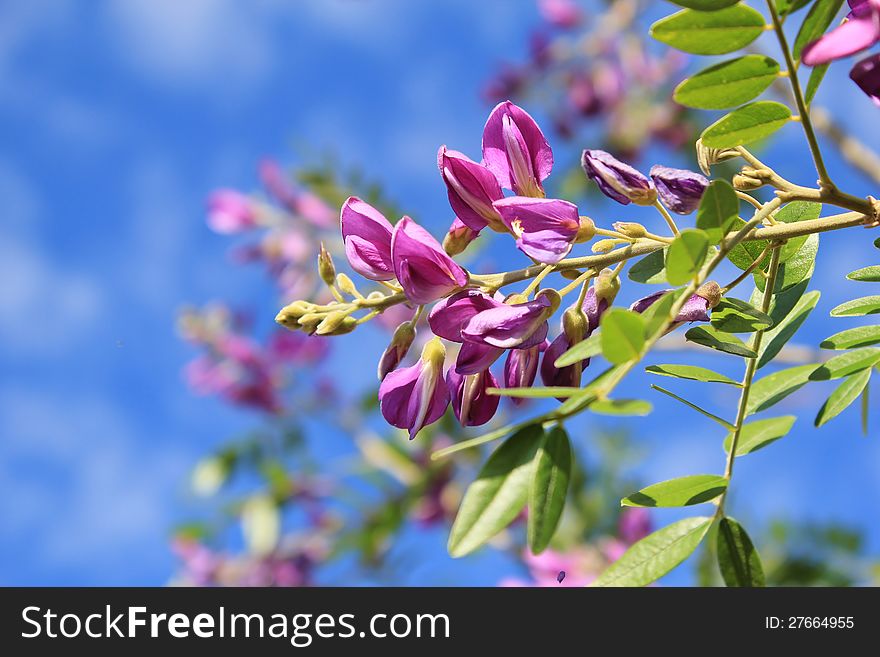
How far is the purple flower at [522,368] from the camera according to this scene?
0.93 meters

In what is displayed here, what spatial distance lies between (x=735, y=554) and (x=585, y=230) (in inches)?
15.9

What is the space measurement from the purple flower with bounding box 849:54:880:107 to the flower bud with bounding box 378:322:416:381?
1.66 ft

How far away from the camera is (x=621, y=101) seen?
5.04 m

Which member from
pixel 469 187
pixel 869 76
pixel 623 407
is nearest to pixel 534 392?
pixel 623 407

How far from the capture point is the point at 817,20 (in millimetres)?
803

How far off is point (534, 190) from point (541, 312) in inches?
7.1

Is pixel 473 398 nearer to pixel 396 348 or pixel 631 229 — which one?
pixel 396 348

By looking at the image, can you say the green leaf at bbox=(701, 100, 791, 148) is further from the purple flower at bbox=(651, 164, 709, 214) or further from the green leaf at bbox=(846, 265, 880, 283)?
the green leaf at bbox=(846, 265, 880, 283)

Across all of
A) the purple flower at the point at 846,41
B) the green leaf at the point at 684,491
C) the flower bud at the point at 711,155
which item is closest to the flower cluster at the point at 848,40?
the purple flower at the point at 846,41

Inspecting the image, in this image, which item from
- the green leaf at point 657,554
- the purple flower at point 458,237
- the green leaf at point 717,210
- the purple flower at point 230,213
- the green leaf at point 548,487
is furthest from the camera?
the purple flower at point 230,213

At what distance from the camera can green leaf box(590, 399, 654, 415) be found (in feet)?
2.23

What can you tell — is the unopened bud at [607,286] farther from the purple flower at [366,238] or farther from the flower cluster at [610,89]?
the flower cluster at [610,89]

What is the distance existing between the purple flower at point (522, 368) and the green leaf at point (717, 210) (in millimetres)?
223
